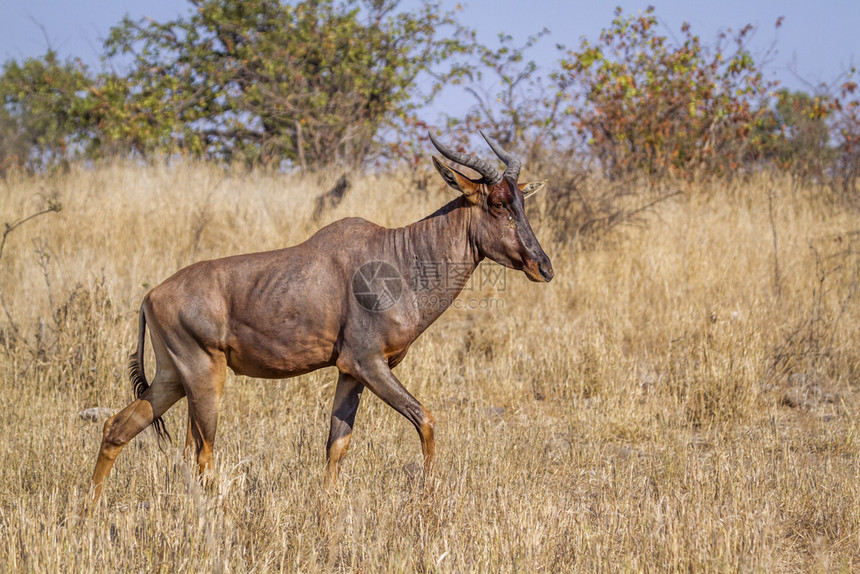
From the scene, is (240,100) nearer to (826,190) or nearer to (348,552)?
(826,190)

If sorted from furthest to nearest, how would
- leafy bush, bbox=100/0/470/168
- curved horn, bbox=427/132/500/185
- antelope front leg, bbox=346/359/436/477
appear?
leafy bush, bbox=100/0/470/168 → curved horn, bbox=427/132/500/185 → antelope front leg, bbox=346/359/436/477

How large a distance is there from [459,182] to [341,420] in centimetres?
163

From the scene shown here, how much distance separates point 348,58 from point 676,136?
801 centimetres

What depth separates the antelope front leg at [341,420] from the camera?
4.96 metres

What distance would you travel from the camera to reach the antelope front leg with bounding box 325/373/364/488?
496 cm

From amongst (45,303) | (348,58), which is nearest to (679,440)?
(45,303)

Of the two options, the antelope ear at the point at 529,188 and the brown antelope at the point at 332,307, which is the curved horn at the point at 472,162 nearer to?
the brown antelope at the point at 332,307

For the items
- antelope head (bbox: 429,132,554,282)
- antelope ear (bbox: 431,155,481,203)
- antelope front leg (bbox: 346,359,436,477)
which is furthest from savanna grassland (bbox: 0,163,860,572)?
antelope ear (bbox: 431,155,481,203)

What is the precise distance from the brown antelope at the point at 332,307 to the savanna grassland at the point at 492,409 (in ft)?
1.62

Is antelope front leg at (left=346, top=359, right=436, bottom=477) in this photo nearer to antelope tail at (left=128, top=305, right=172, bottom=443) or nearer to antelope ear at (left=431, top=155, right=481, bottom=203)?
antelope ear at (left=431, top=155, right=481, bottom=203)

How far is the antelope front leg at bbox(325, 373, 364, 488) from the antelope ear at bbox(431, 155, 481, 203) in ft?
4.35

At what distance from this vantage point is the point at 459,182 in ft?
15.8

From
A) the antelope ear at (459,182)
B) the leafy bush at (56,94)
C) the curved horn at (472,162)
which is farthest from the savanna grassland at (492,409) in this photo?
the leafy bush at (56,94)

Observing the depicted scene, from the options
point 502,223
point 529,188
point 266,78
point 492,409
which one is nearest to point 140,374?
point 502,223
